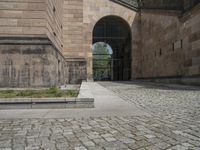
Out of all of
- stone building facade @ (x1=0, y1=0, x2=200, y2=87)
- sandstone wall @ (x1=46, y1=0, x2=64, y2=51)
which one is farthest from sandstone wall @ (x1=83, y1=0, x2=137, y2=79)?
sandstone wall @ (x1=46, y1=0, x2=64, y2=51)

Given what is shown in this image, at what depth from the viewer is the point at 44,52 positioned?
1366 cm

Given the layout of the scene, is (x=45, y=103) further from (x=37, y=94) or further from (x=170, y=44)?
(x=170, y=44)

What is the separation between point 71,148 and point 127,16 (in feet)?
89.3

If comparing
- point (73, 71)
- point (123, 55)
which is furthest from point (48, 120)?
point (123, 55)

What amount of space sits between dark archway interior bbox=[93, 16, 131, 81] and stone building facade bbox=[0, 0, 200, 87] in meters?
1.98

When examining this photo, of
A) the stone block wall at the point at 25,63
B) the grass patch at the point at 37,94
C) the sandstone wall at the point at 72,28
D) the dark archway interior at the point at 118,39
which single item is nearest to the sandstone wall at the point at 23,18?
the stone block wall at the point at 25,63

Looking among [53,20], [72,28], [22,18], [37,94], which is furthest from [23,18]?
[72,28]

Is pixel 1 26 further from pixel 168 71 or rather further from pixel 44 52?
pixel 168 71

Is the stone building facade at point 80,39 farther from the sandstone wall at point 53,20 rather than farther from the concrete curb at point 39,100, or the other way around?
the concrete curb at point 39,100

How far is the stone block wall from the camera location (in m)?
13.3

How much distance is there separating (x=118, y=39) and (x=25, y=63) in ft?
82.6

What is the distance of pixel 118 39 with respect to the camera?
3741cm

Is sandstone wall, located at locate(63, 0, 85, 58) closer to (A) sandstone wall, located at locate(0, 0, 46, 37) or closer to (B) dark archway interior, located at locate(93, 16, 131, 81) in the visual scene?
(B) dark archway interior, located at locate(93, 16, 131, 81)

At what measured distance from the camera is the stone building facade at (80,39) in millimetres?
13484
